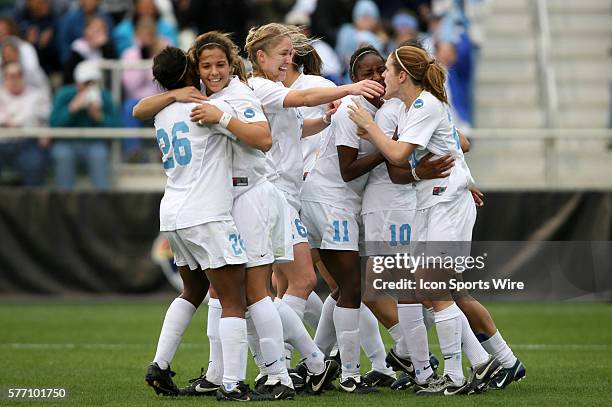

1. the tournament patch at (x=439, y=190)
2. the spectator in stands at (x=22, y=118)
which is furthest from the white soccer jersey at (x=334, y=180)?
the spectator in stands at (x=22, y=118)

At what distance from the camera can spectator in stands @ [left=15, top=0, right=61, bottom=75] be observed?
1714cm

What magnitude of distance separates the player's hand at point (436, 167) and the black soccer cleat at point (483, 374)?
4.07 ft

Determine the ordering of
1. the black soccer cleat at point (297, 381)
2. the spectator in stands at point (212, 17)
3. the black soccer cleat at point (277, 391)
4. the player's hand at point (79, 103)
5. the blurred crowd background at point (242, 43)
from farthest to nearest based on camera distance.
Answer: the spectator in stands at point (212, 17)
the player's hand at point (79, 103)
the blurred crowd background at point (242, 43)
the black soccer cleat at point (297, 381)
the black soccer cleat at point (277, 391)

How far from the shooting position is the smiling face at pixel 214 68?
7.36 m

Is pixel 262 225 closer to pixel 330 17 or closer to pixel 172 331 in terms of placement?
pixel 172 331

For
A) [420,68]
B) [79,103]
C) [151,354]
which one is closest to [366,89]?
[420,68]

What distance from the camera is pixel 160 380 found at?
752 centimetres

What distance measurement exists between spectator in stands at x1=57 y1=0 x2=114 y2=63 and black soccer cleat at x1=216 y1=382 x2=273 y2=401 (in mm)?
10677

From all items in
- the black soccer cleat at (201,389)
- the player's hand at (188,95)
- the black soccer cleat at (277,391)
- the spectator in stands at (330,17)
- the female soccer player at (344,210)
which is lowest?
the black soccer cleat at (201,389)

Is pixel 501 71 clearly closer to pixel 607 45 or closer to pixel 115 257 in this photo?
pixel 607 45

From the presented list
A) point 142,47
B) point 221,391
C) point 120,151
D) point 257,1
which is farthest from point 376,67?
point 257,1

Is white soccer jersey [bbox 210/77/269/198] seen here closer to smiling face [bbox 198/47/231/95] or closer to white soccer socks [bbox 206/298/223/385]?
smiling face [bbox 198/47/231/95]

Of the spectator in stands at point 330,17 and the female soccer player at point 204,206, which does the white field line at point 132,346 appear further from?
the spectator in stands at point 330,17

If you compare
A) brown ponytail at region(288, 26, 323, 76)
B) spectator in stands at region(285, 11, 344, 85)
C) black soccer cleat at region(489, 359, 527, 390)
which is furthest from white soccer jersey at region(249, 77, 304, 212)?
spectator in stands at region(285, 11, 344, 85)
